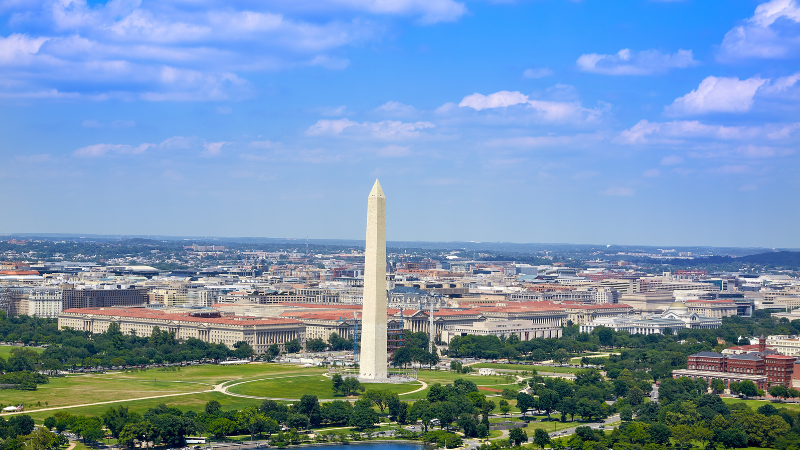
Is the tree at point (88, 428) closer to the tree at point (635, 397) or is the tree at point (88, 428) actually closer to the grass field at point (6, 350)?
the tree at point (635, 397)

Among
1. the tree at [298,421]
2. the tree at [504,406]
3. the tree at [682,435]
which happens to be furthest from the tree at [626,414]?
the tree at [298,421]

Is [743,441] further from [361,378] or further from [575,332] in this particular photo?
[575,332]

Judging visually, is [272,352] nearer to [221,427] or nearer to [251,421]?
[251,421]

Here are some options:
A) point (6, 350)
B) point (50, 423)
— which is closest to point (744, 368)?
point (50, 423)

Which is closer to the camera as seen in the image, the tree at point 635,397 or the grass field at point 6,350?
the tree at point 635,397

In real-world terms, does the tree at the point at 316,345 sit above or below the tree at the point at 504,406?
above

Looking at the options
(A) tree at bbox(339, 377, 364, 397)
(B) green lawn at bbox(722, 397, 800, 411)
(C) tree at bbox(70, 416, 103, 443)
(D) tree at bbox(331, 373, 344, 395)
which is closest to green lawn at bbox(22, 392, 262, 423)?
(C) tree at bbox(70, 416, 103, 443)

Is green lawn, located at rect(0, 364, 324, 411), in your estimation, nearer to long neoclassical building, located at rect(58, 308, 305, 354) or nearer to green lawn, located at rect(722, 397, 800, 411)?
long neoclassical building, located at rect(58, 308, 305, 354)
